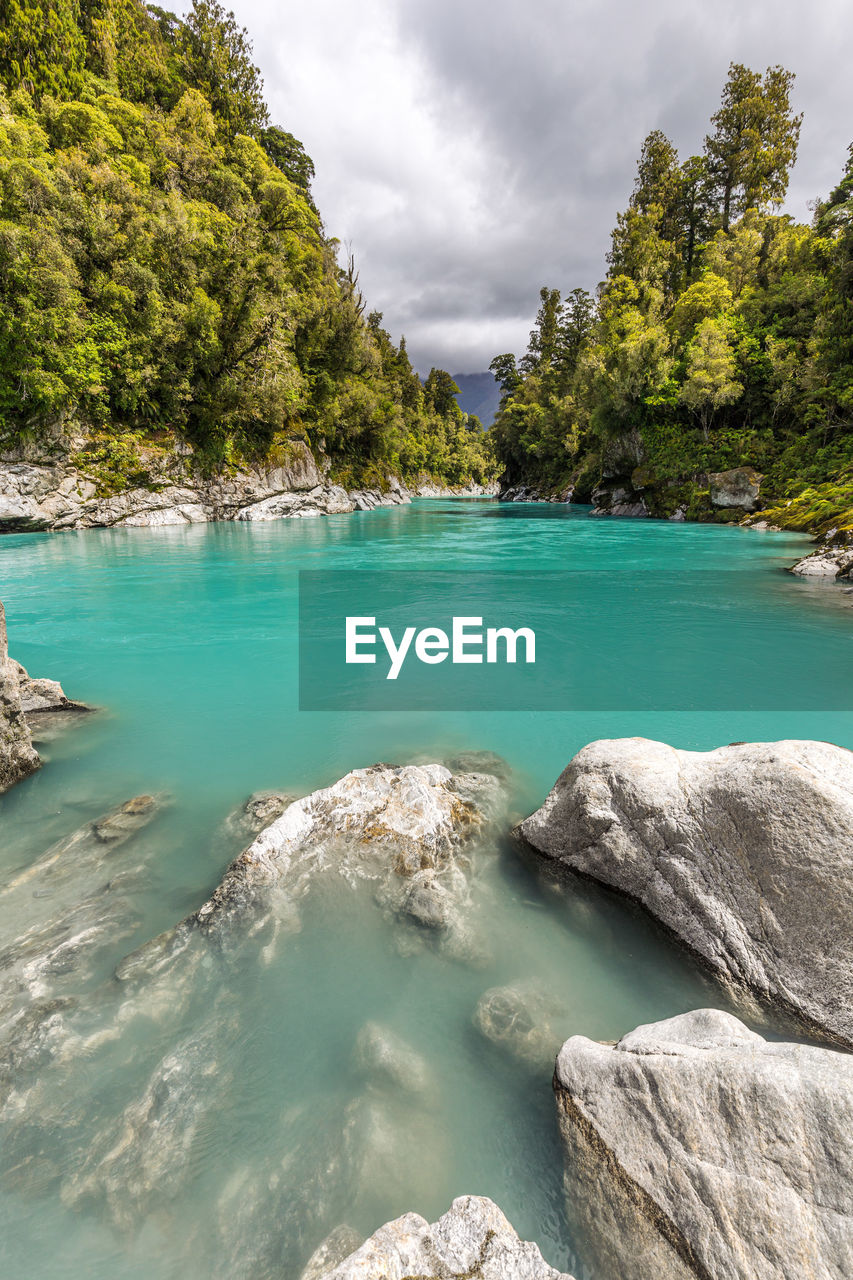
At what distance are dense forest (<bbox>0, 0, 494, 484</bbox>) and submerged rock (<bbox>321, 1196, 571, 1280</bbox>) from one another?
30.6m

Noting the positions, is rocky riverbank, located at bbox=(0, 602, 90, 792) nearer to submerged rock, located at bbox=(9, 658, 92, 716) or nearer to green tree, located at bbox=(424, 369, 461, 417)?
submerged rock, located at bbox=(9, 658, 92, 716)

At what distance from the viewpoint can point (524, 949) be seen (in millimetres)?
3336

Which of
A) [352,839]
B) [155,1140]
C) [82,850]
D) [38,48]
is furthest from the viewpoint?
[38,48]

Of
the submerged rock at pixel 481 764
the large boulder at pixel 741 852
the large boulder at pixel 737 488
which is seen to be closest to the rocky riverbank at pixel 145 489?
the submerged rock at pixel 481 764

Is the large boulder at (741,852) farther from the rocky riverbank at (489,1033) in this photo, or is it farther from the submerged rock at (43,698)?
the submerged rock at (43,698)

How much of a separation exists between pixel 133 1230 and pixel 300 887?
1.80 meters

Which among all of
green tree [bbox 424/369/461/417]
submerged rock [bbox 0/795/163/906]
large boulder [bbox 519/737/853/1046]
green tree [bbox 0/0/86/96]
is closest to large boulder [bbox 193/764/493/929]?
large boulder [bbox 519/737/853/1046]

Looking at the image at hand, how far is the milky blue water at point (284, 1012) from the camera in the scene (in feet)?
6.97

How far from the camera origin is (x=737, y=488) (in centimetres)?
3095

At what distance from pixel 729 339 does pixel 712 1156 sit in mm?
41768

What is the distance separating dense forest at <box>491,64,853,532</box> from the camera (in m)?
27.6

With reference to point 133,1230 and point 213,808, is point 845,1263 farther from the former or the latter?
point 213,808

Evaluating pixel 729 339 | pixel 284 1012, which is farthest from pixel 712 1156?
pixel 729 339

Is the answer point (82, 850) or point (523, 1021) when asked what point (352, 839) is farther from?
point (82, 850)
